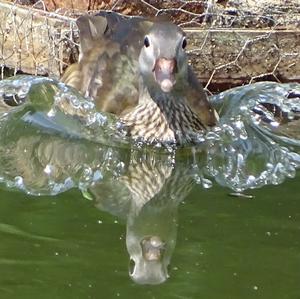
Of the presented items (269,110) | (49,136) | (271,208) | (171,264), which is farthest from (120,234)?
(269,110)

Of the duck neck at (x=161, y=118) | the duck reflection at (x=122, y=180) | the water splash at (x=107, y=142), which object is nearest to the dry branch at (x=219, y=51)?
the water splash at (x=107, y=142)

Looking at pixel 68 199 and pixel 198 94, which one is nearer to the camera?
pixel 68 199

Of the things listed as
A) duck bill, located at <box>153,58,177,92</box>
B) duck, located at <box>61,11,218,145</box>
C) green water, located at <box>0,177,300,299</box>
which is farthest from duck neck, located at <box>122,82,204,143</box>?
green water, located at <box>0,177,300,299</box>

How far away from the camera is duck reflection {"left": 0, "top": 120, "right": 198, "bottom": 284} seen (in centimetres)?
398

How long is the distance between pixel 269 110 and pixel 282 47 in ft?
1.82

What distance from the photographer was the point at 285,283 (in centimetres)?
366

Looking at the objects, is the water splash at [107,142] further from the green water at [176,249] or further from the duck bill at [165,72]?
the duck bill at [165,72]

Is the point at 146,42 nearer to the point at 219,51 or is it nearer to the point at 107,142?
the point at 107,142

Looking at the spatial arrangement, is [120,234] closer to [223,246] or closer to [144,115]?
[223,246]

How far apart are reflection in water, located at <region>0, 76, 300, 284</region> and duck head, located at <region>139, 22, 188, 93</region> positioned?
1.19 ft

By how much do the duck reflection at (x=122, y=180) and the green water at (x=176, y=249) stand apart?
52 millimetres

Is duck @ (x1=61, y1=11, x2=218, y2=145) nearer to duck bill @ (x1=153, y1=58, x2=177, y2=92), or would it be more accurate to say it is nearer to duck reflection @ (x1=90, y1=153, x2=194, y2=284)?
duck bill @ (x1=153, y1=58, x2=177, y2=92)

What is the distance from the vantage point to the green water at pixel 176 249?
11.7 ft

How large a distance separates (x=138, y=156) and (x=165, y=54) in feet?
1.58
